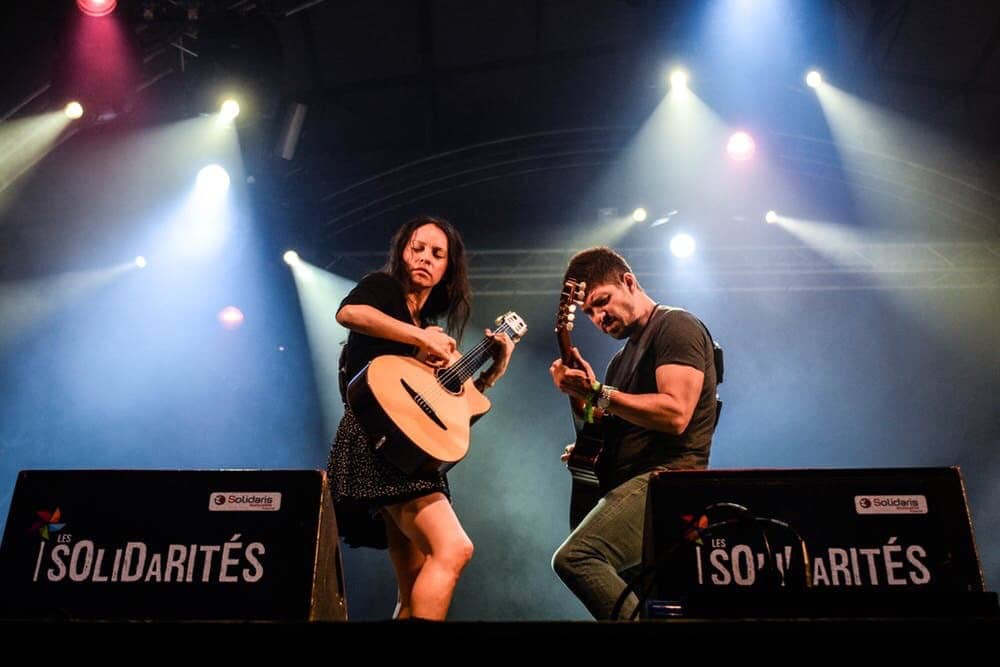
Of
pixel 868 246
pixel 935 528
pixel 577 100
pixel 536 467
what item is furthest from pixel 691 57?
pixel 935 528

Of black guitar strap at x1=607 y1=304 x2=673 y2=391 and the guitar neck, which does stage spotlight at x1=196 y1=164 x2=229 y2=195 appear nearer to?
the guitar neck

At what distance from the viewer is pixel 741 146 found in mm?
7961

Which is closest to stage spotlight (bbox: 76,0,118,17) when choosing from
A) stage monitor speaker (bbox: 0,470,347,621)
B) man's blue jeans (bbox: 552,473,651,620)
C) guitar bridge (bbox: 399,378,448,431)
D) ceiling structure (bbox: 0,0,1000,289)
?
ceiling structure (bbox: 0,0,1000,289)

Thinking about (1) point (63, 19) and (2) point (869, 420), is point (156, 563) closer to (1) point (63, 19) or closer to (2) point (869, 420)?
(1) point (63, 19)

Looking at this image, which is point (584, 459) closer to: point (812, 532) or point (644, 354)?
point (644, 354)

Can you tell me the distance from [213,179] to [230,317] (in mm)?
1338

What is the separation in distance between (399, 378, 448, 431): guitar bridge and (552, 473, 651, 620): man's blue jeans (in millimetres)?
631

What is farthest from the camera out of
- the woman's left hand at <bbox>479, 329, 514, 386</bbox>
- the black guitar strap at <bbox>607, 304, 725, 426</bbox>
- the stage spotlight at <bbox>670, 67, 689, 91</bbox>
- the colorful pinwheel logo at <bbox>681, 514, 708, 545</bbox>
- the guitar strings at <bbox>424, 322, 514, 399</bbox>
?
the stage spotlight at <bbox>670, 67, 689, 91</bbox>

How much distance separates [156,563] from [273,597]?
0.33 m

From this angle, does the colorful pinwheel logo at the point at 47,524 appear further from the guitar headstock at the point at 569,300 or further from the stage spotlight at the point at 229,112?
the stage spotlight at the point at 229,112

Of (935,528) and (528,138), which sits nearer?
(935,528)

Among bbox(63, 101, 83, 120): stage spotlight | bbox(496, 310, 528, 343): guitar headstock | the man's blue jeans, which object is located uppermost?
bbox(63, 101, 83, 120): stage spotlight

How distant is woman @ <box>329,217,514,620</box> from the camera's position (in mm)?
3172

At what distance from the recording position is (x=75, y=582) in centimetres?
243
